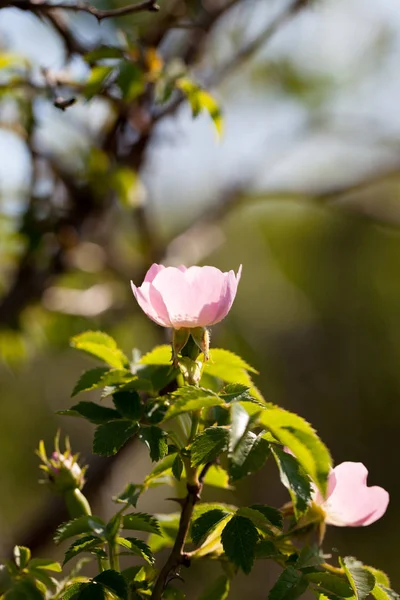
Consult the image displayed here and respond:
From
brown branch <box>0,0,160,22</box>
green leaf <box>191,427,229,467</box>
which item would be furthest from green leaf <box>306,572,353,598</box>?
brown branch <box>0,0,160,22</box>

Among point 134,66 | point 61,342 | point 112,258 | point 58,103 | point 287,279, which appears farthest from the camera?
point 287,279

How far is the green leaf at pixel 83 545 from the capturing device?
48 centimetres

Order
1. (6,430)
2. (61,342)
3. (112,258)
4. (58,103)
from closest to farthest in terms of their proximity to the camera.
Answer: (58,103) → (61,342) → (112,258) → (6,430)

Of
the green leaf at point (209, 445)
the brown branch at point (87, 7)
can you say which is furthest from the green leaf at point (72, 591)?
the brown branch at point (87, 7)

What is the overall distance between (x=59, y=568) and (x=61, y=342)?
104 cm

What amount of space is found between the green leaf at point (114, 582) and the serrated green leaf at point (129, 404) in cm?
10

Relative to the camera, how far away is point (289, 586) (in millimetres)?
477

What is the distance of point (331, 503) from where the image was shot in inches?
22.4

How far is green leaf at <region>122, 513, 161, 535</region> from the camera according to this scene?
1.69 ft

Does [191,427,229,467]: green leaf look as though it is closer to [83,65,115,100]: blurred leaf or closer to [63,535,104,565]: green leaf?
[63,535,104,565]: green leaf

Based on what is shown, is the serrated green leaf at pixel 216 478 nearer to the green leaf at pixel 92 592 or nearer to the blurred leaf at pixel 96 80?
the green leaf at pixel 92 592

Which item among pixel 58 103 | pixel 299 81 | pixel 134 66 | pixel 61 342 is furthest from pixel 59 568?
pixel 299 81

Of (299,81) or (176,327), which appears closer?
(176,327)

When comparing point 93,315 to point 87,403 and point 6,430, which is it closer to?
point 87,403
